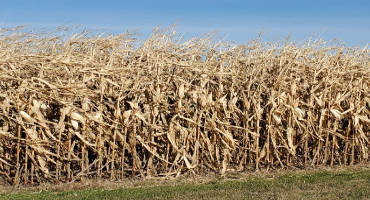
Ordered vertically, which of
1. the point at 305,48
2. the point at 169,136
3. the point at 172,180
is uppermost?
the point at 305,48

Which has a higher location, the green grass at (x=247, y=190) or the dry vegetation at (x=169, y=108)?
the dry vegetation at (x=169, y=108)

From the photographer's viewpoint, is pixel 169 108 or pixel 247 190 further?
pixel 169 108

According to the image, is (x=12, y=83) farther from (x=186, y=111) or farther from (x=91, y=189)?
(x=186, y=111)

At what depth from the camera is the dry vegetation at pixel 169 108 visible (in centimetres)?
965

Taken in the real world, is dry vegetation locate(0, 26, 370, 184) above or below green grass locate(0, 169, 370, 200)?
above

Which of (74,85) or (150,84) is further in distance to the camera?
(150,84)

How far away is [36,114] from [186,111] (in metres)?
2.43

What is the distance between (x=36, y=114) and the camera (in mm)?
9430

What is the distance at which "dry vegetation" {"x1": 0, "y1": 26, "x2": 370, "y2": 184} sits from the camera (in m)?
9.65

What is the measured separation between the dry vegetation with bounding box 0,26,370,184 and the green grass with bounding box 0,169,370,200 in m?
0.60

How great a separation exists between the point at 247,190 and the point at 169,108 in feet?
6.28

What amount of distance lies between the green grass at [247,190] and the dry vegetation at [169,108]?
1.97 ft

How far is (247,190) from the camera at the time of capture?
9.48m

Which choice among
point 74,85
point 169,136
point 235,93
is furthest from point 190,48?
point 74,85
